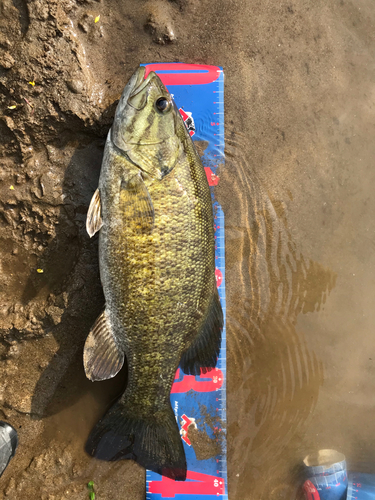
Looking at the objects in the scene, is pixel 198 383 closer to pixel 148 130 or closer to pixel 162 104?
pixel 148 130

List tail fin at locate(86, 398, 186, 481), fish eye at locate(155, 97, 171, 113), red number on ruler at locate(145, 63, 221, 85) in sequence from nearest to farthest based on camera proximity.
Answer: fish eye at locate(155, 97, 171, 113), tail fin at locate(86, 398, 186, 481), red number on ruler at locate(145, 63, 221, 85)

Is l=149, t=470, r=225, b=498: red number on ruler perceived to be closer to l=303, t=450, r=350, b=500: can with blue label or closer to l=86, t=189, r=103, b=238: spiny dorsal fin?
l=303, t=450, r=350, b=500: can with blue label

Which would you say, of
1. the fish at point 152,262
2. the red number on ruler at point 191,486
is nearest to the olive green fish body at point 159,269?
the fish at point 152,262

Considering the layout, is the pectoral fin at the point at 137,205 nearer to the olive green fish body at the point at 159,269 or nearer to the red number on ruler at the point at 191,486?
the olive green fish body at the point at 159,269

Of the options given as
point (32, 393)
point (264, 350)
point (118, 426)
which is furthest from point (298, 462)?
point (32, 393)

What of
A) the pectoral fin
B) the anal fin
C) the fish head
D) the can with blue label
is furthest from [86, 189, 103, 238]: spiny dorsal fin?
the can with blue label

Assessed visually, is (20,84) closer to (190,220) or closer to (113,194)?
(113,194)

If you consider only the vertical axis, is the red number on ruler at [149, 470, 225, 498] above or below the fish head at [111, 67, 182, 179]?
below
